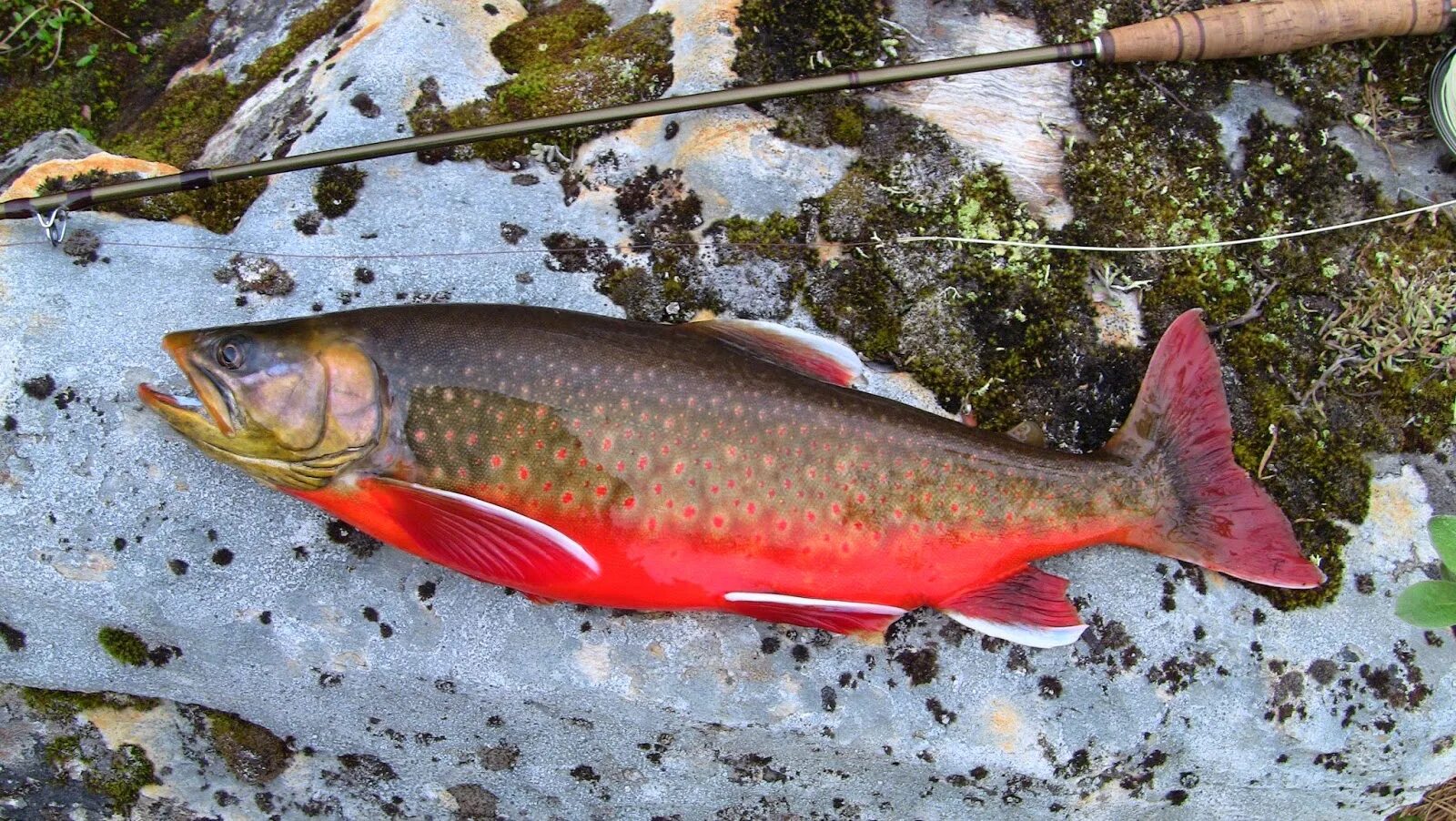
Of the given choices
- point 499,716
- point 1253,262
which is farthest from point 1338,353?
point 499,716

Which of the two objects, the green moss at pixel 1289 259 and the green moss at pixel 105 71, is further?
the green moss at pixel 105 71

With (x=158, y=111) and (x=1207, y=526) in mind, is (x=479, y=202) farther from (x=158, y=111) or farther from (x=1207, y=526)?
(x=1207, y=526)

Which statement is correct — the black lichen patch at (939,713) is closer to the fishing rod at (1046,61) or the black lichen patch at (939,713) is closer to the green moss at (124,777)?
the fishing rod at (1046,61)

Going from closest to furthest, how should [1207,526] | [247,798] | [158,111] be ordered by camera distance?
1. [1207,526]
2. [247,798]
3. [158,111]

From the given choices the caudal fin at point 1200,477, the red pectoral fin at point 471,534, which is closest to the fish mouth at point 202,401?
the red pectoral fin at point 471,534

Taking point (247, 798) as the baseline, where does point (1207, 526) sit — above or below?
above

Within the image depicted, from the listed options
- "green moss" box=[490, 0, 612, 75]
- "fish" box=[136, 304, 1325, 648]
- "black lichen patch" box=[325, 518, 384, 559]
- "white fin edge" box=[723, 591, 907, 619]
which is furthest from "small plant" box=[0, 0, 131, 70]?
"white fin edge" box=[723, 591, 907, 619]
